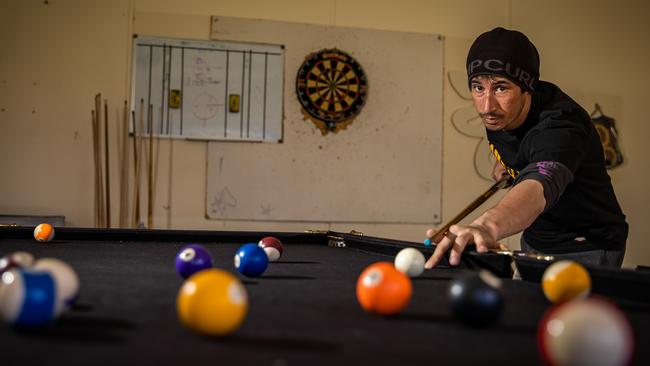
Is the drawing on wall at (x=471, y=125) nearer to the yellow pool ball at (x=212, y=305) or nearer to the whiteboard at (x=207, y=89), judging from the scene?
the whiteboard at (x=207, y=89)

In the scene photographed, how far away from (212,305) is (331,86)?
3.84 metres

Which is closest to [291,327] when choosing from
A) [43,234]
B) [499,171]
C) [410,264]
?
[410,264]

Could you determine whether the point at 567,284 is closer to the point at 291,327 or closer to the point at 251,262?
the point at 291,327

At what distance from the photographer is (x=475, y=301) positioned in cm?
92

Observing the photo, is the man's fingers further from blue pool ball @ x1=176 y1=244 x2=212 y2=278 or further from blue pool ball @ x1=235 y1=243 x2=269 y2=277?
blue pool ball @ x1=176 y1=244 x2=212 y2=278

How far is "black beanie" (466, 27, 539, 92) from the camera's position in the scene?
7.14 feet

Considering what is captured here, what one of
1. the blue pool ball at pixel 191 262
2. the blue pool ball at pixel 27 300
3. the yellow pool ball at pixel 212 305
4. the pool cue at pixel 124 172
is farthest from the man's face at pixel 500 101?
the pool cue at pixel 124 172

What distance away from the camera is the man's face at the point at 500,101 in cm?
224

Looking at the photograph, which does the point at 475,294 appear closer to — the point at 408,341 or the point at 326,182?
the point at 408,341

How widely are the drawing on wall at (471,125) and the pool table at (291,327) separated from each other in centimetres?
317

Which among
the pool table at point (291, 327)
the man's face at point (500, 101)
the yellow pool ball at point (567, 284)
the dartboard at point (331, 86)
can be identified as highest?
the dartboard at point (331, 86)

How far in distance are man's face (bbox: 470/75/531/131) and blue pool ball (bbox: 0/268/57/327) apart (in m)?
1.83

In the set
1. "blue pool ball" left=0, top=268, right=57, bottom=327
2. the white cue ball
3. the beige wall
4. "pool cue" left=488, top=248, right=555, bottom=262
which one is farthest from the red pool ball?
the beige wall

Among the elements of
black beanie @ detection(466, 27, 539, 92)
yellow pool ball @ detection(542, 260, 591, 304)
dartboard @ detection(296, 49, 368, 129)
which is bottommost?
yellow pool ball @ detection(542, 260, 591, 304)
